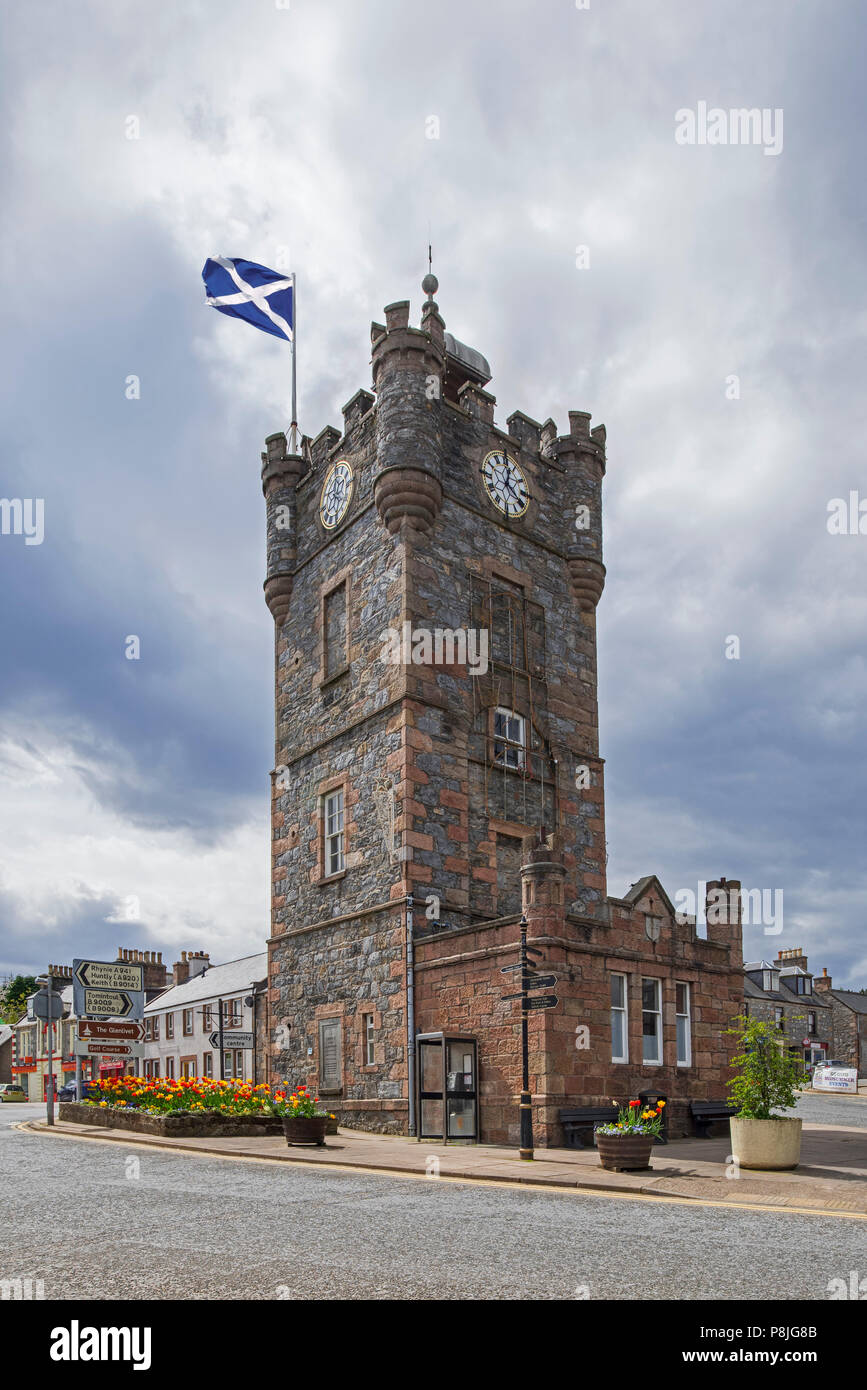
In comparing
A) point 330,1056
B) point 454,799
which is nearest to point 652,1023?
point 454,799

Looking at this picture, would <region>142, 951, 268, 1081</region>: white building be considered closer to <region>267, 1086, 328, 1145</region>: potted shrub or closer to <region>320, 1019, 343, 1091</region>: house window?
<region>320, 1019, 343, 1091</region>: house window

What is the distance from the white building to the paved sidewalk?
88.7ft

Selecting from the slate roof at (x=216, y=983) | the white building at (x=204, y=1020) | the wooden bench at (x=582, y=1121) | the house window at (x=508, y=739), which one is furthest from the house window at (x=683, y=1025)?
the slate roof at (x=216, y=983)

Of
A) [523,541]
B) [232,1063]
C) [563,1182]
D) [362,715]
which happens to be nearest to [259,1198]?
[563,1182]

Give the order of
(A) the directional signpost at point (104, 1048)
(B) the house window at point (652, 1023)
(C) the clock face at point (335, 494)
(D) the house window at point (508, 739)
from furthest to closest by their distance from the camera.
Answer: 1. (C) the clock face at point (335, 494)
2. (D) the house window at point (508, 739)
3. (A) the directional signpost at point (104, 1048)
4. (B) the house window at point (652, 1023)

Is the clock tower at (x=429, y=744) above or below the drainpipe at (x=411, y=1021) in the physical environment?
above

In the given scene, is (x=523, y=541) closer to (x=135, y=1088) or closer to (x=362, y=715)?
(x=362, y=715)

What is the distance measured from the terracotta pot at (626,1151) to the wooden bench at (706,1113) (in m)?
8.00

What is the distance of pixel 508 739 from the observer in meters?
27.8

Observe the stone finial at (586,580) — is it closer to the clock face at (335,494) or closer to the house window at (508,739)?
the house window at (508,739)

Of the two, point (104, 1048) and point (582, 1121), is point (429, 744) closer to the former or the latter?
point (582, 1121)

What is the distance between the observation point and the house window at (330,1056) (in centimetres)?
2619

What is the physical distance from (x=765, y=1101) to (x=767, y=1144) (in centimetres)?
71

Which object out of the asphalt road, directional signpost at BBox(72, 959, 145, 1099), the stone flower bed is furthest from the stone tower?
the asphalt road
